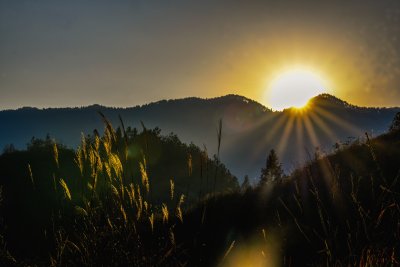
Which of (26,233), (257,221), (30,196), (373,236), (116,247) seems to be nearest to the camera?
(373,236)

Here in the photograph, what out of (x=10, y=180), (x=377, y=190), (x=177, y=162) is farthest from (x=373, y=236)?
(x=177, y=162)

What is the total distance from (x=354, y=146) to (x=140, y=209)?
11.0m

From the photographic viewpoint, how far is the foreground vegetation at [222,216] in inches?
94.3

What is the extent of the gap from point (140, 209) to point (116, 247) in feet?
0.93

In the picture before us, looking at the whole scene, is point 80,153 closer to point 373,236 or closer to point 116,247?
point 116,247

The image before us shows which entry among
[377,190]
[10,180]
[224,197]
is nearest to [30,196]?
[10,180]

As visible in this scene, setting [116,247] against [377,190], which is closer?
[116,247]

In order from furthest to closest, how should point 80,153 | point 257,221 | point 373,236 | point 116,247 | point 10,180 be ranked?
1. point 10,180
2. point 257,221
3. point 80,153
4. point 116,247
5. point 373,236

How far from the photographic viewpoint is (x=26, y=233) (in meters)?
39.9

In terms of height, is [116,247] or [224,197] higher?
[116,247]

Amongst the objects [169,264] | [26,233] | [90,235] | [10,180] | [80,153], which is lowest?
[26,233]

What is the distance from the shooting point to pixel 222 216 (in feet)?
38.4

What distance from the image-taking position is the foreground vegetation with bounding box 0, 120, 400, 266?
2.40 m

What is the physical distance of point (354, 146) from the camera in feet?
41.0
